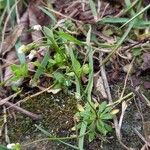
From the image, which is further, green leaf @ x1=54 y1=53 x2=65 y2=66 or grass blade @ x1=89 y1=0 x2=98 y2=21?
grass blade @ x1=89 y1=0 x2=98 y2=21

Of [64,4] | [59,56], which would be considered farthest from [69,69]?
[64,4]

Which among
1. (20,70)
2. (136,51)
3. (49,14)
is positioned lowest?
(136,51)

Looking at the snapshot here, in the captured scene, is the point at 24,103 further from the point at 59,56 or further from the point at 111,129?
the point at 111,129

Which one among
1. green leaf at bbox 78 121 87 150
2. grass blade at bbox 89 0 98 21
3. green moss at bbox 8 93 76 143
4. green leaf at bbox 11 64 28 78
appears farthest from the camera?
grass blade at bbox 89 0 98 21

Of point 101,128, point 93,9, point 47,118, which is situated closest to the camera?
point 101,128

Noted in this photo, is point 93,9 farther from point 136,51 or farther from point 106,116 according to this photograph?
point 106,116

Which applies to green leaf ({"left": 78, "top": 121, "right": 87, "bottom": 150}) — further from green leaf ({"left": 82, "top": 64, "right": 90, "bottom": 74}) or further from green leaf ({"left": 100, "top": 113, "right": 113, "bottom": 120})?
green leaf ({"left": 82, "top": 64, "right": 90, "bottom": 74})

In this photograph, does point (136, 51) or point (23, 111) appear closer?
point (23, 111)

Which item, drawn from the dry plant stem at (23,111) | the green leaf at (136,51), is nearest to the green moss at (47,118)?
the dry plant stem at (23,111)

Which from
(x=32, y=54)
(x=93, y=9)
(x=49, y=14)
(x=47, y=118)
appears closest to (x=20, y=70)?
(x=32, y=54)

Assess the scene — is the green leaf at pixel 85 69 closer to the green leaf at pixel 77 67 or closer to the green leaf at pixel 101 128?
the green leaf at pixel 77 67

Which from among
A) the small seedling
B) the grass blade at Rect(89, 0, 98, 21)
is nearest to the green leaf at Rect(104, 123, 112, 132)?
the small seedling
